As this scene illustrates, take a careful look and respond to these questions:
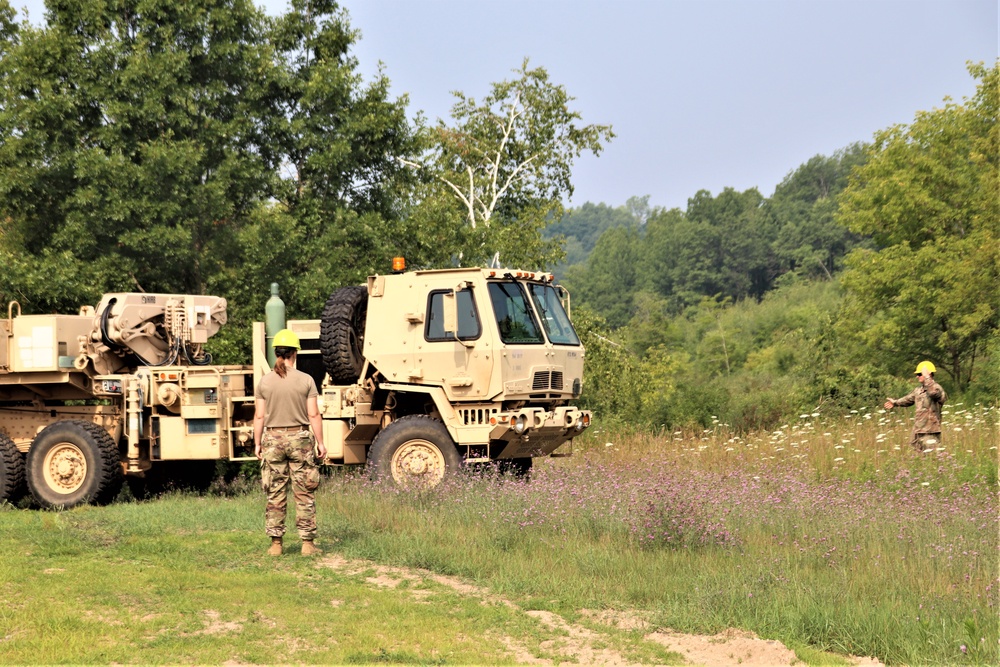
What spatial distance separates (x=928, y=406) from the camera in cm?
1527

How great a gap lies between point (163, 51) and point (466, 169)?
54.3ft

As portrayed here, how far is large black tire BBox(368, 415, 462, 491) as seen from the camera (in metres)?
14.0

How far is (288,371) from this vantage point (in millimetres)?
10703

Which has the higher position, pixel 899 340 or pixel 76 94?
pixel 76 94

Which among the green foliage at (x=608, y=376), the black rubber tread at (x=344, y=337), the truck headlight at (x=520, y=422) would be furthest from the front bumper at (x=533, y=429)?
the green foliage at (x=608, y=376)

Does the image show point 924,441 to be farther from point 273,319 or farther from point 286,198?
point 286,198

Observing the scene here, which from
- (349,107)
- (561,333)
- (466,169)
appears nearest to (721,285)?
(466,169)

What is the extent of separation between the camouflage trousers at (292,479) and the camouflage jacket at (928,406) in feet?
26.9

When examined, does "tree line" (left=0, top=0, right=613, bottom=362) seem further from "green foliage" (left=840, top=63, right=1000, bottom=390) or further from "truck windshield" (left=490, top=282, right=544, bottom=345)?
"green foliage" (left=840, top=63, right=1000, bottom=390)

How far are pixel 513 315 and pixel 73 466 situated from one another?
19.9 ft

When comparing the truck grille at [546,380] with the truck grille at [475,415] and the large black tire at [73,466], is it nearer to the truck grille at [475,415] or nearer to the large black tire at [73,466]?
the truck grille at [475,415]

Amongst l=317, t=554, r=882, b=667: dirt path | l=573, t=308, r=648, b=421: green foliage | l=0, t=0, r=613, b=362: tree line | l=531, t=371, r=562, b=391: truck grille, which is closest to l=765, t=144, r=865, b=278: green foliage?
l=573, t=308, r=648, b=421: green foliage

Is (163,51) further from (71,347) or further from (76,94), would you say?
(71,347)

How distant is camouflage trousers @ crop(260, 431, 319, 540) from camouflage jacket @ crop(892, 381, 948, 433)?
8198 mm
